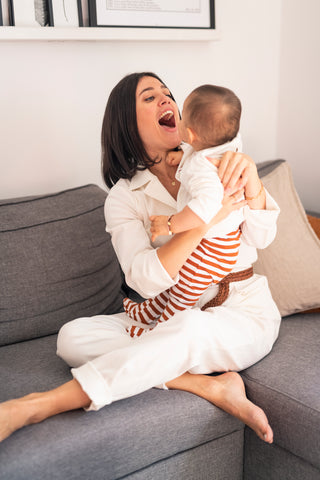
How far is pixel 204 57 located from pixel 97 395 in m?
1.76

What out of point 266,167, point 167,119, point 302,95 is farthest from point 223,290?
point 302,95

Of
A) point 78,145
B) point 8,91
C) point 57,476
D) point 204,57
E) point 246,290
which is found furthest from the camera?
point 204,57

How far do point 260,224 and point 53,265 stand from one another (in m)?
0.70

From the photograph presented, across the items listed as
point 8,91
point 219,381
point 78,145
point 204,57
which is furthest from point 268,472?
point 204,57

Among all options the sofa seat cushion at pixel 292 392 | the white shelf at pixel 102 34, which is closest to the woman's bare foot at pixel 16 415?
the sofa seat cushion at pixel 292 392

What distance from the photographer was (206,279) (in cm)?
154

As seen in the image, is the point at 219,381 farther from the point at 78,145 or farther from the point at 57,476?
the point at 78,145

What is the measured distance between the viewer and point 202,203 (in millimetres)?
1376

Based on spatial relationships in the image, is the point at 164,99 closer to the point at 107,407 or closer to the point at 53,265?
the point at 53,265

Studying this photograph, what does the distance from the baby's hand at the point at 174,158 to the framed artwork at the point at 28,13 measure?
75 centimetres

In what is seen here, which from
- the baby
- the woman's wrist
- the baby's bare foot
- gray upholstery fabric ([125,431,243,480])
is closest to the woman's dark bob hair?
the baby

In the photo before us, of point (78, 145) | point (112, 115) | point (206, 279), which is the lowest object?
point (206, 279)

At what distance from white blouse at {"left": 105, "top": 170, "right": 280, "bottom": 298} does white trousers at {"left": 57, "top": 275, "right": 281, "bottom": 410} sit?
12 cm

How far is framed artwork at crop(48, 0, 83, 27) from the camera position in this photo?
207 cm
